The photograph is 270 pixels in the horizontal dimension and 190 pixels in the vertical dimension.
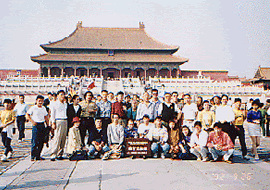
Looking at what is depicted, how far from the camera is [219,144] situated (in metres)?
5.93

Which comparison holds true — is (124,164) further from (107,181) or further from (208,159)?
(208,159)

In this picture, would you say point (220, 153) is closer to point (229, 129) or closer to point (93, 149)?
point (229, 129)

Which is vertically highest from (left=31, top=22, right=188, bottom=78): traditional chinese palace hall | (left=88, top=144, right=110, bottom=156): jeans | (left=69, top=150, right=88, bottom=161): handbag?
(left=31, top=22, right=188, bottom=78): traditional chinese palace hall

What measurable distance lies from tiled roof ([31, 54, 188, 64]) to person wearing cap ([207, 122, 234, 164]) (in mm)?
31951

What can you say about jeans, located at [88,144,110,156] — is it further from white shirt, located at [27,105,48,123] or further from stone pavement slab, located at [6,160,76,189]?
white shirt, located at [27,105,48,123]

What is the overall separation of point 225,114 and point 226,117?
0.25ft

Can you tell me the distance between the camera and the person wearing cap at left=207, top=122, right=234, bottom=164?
5.83 m

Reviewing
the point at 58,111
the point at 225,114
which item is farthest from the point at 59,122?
the point at 225,114

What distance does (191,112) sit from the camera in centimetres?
676

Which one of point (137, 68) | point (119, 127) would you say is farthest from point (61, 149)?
point (137, 68)

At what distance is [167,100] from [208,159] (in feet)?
5.76

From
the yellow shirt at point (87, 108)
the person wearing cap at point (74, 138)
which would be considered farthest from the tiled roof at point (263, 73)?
the person wearing cap at point (74, 138)

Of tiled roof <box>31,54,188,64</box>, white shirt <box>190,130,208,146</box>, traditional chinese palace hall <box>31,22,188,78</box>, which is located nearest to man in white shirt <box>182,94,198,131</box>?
white shirt <box>190,130,208,146</box>

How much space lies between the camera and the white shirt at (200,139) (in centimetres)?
595
